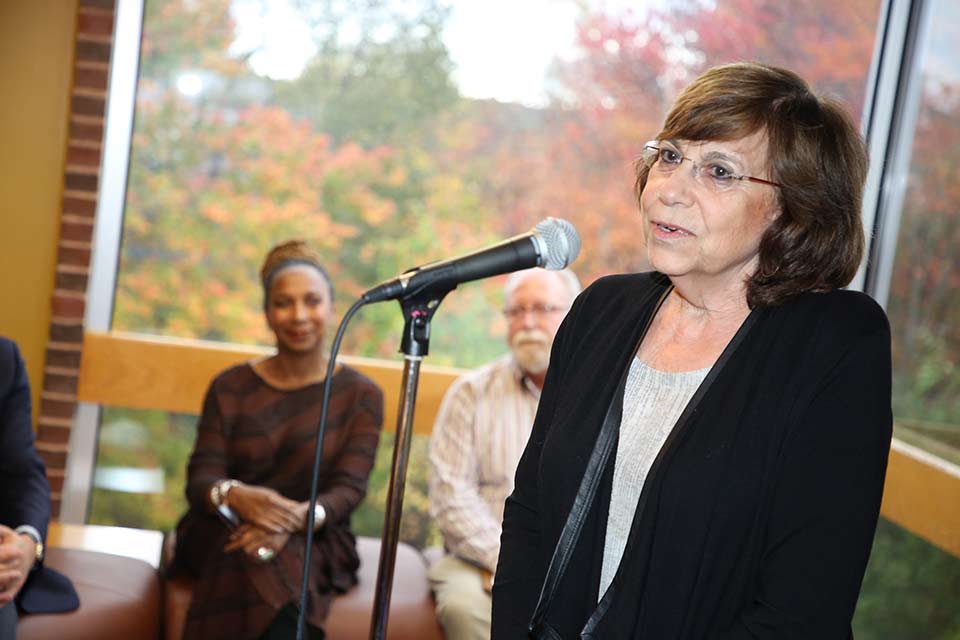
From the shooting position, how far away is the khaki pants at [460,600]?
2.88 metres

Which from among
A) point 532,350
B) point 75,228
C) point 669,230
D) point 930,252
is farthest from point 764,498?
point 75,228

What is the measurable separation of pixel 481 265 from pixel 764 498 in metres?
0.60

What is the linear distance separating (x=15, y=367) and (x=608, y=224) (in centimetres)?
267

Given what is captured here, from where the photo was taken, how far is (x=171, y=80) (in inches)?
172

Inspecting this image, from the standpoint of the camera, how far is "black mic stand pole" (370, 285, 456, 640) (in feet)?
5.86

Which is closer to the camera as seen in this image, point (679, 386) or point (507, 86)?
point (679, 386)

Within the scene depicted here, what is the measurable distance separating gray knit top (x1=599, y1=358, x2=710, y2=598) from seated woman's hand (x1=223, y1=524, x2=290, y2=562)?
5.18ft

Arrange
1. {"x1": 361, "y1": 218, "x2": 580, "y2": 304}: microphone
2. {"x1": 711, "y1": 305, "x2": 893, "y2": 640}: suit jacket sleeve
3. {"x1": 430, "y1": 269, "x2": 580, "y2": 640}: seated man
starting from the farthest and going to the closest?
{"x1": 430, "y1": 269, "x2": 580, "y2": 640}: seated man → {"x1": 361, "y1": 218, "x2": 580, "y2": 304}: microphone → {"x1": 711, "y1": 305, "x2": 893, "y2": 640}: suit jacket sleeve

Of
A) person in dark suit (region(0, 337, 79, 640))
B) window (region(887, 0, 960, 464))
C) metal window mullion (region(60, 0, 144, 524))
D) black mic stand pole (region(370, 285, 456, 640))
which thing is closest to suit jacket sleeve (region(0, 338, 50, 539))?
person in dark suit (region(0, 337, 79, 640))

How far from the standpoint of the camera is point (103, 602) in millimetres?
2852

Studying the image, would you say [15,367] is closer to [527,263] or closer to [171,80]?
[527,263]

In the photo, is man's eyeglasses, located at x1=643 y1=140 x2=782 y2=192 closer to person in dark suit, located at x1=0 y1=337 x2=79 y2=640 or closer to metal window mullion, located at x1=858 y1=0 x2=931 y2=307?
person in dark suit, located at x1=0 y1=337 x2=79 y2=640

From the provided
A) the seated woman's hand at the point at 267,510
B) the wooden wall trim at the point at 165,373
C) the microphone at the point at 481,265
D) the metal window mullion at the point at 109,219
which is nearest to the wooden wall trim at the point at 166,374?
the wooden wall trim at the point at 165,373

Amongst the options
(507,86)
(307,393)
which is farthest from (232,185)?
(307,393)
